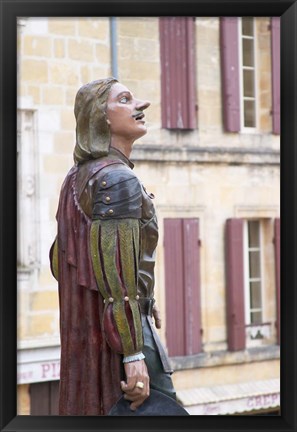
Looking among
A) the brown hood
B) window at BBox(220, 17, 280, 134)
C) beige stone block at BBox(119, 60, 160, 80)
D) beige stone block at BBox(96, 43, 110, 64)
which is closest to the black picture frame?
the brown hood

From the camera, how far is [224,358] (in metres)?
11.0

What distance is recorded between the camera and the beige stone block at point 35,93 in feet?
31.1

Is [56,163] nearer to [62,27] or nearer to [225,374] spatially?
[62,27]

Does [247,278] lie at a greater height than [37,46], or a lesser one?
lesser

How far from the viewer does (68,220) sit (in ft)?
12.1

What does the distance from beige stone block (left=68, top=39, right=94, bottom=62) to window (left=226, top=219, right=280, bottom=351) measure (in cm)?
231

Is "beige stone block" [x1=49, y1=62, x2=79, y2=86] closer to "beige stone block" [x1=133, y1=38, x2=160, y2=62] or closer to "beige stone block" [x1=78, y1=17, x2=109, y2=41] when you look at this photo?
"beige stone block" [x1=78, y1=17, x2=109, y2=41]

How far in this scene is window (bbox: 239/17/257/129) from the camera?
1117 centimetres

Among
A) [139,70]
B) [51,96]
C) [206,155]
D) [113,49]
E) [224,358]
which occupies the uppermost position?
[113,49]

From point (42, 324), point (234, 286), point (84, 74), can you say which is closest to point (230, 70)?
point (84, 74)

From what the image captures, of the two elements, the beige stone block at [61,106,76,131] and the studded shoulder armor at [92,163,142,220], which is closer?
the studded shoulder armor at [92,163,142,220]

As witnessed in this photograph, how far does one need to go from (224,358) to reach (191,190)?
156cm
